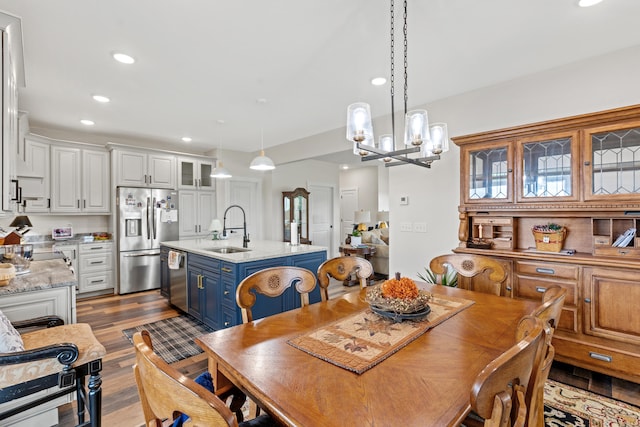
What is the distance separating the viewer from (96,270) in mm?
4820

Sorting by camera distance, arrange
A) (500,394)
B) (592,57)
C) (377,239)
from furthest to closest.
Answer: (377,239) → (592,57) → (500,394)

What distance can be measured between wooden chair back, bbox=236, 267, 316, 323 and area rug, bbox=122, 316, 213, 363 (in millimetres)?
1588

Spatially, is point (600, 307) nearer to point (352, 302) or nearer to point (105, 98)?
point (352, 302)

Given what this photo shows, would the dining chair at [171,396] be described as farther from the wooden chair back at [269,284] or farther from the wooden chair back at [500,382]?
the wooden chair back at [269,284]

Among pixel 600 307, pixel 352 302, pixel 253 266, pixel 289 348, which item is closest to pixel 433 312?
pixel 352 302

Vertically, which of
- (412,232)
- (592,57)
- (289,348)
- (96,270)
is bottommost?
(96,270)

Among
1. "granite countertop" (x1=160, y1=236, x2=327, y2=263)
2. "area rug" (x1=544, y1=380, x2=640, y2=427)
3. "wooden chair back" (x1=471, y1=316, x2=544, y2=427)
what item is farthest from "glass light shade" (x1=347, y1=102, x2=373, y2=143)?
"area rug" (x1=544, y1=380, x2=640, y2=427)

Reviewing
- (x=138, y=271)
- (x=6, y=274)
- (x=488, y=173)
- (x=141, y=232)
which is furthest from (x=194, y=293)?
(x=488, y=173)

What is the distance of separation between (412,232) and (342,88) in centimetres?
188

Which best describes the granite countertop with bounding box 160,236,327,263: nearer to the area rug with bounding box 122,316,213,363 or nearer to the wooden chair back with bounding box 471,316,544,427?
the area rug with bounding box 122,316,213,363

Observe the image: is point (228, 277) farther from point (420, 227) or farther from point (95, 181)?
point (95, 181)

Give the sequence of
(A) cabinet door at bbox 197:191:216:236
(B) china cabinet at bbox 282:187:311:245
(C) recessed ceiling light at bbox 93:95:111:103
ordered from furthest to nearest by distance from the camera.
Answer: (B) china cabinet at bbox 282:187:311:245
(A) cabinet door at bbox 197:191:216:236
(C) recessed ceiling light at bbox 93:95:111:103

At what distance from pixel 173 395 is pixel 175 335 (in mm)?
2969

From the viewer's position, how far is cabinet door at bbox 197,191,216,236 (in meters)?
5.93
